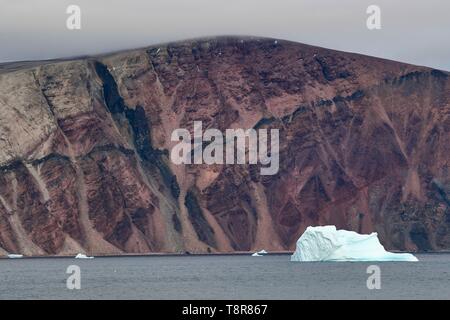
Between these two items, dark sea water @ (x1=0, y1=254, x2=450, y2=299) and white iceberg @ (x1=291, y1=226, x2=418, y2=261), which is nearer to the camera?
dark sea water @ (x1=0, y1=254, x2=450, y2=299)

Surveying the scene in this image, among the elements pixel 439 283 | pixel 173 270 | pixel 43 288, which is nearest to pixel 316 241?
pixel 173 270

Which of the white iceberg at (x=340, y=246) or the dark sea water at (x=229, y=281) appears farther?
the white iceberg at (x=340, y=246)

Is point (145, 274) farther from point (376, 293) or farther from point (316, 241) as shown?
point (376, 293)

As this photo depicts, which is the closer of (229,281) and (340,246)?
(229,281)
